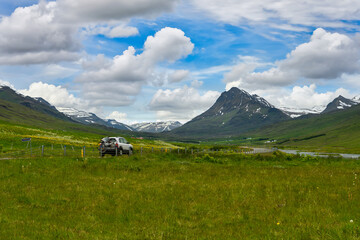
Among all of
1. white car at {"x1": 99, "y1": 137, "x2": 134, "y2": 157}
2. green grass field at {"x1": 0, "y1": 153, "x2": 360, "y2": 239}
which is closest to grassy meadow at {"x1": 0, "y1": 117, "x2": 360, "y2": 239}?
green grass field at {"x1": 0, "y1": 153, "x2": 360, "y2": 239}

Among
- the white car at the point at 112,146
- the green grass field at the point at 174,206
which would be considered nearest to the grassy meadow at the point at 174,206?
the green grass field at the point at 174,206

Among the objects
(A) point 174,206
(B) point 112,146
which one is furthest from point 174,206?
(B) point 112,146

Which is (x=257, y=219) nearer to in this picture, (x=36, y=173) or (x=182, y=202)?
(x=182, y=202)

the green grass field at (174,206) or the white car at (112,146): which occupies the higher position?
the white car at (112,146)

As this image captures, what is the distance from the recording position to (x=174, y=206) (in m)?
12.6

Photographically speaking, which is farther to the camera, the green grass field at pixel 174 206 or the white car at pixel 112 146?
the white car at pixel 112 146

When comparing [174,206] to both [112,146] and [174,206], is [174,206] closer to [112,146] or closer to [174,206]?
[174,206]

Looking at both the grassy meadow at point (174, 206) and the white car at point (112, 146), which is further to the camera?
the white car at point (112, 146)

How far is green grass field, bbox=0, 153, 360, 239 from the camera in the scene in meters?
9.34

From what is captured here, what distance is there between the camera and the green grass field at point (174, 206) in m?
9.34

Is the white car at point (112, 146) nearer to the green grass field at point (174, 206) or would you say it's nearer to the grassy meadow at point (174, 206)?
the grassy meadow at point (174, 206)

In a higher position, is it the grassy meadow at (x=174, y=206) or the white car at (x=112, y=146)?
the white car at (x=112, y=146)

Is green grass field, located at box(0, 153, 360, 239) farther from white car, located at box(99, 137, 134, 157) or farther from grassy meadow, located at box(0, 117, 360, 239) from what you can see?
white car, located at box(99, 137, 134, 157)

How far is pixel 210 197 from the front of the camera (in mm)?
14086
